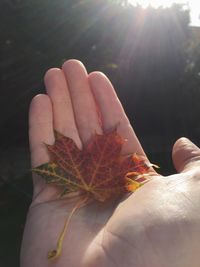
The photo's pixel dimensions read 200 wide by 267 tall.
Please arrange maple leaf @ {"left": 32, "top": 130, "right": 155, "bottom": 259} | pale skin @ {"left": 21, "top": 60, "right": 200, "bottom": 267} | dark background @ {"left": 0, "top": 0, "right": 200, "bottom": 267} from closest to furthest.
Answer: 1. pale skin @ {"left": 21, "top": 60, "right": 200, "bottom": 267}
2. maple leaf @ {"left": 32, "top": 130, "right": 155, "bottom": 259}
3. dark background @ {"left": 0, "top": 0, "right": 200, "bottom": 267}

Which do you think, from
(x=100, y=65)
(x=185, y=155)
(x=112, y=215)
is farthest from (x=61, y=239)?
(x=100, y=65)

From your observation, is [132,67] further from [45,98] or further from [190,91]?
[45,98]

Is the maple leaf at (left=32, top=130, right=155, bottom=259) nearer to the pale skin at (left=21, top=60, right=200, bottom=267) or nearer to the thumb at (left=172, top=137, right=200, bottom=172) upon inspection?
the pale skin at (left=21, top=60, right=200, bottom=267)

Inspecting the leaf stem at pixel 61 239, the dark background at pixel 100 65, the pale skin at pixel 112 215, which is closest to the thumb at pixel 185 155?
the pale skin at pixel 112 215

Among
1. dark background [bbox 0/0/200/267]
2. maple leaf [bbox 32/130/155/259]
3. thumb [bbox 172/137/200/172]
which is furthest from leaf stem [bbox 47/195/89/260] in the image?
dark background [bbox 0/0/200/267]

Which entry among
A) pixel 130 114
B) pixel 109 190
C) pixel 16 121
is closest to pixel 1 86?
pixel 16 121

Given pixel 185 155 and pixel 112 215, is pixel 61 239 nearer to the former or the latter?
pixel 112 215
